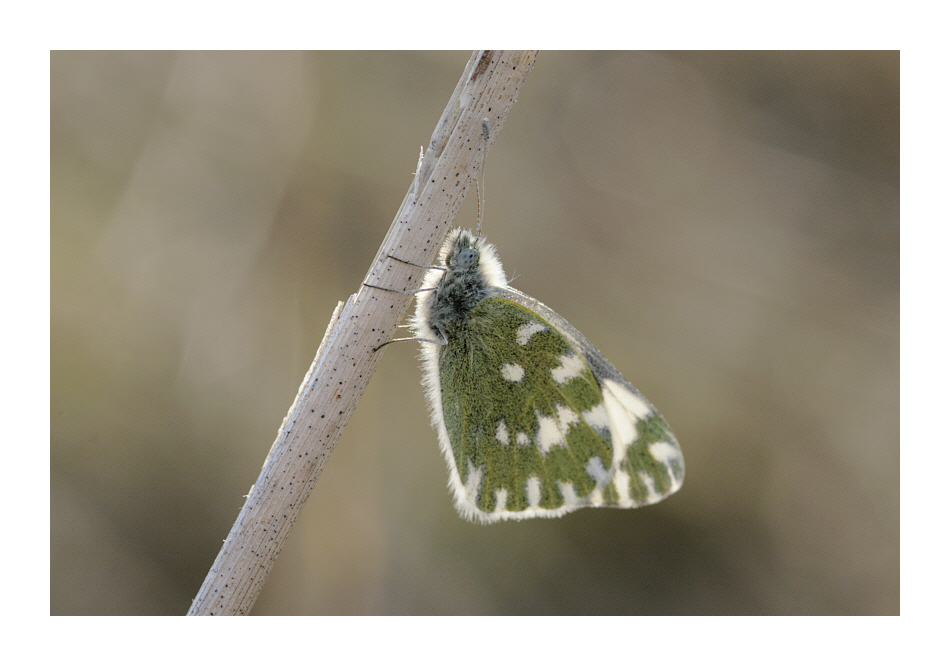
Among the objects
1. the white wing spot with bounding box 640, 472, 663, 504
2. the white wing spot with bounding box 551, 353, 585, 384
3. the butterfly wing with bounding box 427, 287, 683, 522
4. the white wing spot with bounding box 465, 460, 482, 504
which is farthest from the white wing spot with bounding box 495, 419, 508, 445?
the white wing spot with bounding box 640, 472, 663, 504

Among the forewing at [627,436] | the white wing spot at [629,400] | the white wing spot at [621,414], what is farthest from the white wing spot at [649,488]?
the white wing spot at [629,400]

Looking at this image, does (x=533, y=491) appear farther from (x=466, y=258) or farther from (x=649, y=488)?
(x=466, y=258)

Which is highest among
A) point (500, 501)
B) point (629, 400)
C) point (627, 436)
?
point (629, 400)

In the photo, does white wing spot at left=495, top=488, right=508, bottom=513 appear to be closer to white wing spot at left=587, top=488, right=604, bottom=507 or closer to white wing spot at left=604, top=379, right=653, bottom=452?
white wing spot at left=587, top=488, right=604, bottom=507

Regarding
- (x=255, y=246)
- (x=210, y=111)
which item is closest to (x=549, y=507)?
(x=255, y=246)

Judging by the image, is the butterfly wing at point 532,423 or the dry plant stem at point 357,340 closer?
the dry plant stem at point 357,340

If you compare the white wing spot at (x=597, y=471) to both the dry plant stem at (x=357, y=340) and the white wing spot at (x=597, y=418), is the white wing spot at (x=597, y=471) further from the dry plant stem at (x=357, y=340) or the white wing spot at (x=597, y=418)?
the dry plant stem at (x=357, y=340)

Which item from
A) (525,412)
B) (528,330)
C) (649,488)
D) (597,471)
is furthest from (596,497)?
(528,330)
